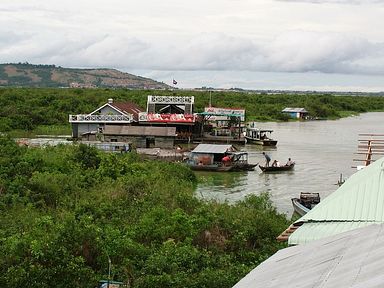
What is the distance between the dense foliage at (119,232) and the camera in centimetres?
1088

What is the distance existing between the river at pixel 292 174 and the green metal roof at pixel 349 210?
10677 millimetres

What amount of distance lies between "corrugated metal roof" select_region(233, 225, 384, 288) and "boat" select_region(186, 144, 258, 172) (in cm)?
2205

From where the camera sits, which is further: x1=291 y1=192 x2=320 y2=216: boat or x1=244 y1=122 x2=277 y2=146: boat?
x1=244 y1=122 x2=277 y2=146: boat

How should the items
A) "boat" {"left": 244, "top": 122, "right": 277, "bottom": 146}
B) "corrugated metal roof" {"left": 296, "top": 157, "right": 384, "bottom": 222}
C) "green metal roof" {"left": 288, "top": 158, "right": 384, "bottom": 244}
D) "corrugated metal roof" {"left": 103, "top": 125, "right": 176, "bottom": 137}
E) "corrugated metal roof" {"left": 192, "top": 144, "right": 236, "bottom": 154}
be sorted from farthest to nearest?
"boat" {"left": 244, "top": 122, "right": 277, "bottom": 146} → "corrugated metal roof" {"left": 103, "top": 125, "right": 176, "bottom": 137} → "corrugated metal roof" {"left": 192, "top": 144, "right": 236, "bottom": 154} → "corrugated metal roof" {"left": 296, "top": 157, "right": 384, "bottom": 222} → "green metal roof" {"left": 288, "top": 158, "right": 384, "bottom": 244}

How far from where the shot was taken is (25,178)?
18.5 meters

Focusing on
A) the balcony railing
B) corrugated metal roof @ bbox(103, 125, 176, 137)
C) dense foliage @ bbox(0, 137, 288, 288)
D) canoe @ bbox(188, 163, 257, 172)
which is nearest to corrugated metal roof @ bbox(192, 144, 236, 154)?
canoe @ bbox(188, 163, 257, 172)

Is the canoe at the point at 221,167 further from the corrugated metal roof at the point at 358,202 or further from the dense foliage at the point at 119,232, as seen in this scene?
the corrugated metal roof at the point at 358,202

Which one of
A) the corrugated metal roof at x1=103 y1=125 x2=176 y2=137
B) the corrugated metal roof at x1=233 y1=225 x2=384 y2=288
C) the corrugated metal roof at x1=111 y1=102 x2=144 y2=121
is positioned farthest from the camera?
the corrugated metal roof at x1=111 y1=102 x2=144 y2=121

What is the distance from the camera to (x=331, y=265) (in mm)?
5543

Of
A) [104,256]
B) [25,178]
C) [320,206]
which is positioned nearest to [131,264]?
[104,256]

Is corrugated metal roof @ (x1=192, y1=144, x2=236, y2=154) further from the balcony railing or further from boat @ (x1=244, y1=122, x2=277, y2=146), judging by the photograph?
the balcony railing

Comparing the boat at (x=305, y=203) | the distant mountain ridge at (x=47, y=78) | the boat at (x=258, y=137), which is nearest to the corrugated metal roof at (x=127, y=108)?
the boat at (x=258, y=137)

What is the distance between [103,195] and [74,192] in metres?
1.29

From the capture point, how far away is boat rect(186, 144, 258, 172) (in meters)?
29.5
